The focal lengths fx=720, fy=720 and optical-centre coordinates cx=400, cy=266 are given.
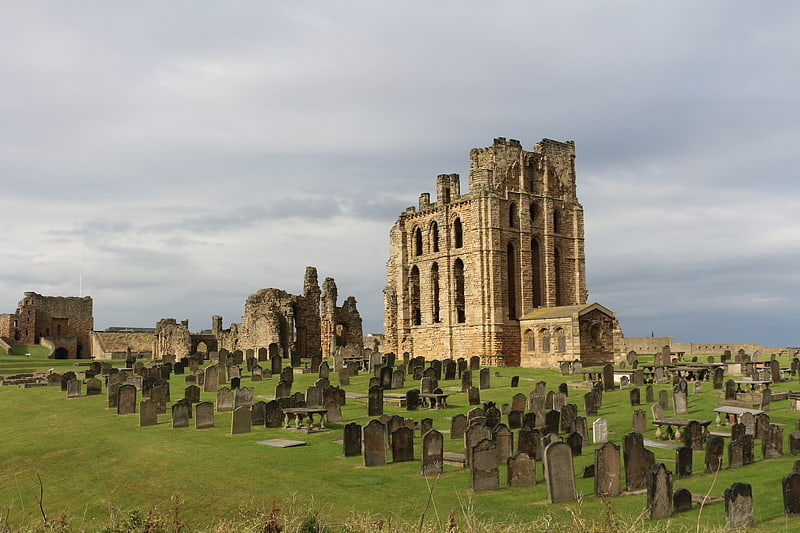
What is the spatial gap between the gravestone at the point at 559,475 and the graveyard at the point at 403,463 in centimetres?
2

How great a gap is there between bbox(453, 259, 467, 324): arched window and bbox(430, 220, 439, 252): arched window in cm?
248

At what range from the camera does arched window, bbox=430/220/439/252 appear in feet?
166

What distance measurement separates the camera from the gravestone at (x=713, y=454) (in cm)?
1256

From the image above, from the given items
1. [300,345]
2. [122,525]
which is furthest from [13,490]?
[300,345]

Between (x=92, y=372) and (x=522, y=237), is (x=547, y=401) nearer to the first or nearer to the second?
(x=92, y=372)

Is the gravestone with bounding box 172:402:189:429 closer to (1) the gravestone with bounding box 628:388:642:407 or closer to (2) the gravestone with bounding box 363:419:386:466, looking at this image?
(2) the gravestone with bounding box 363:419:386:466

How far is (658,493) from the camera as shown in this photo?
9844 millimetres

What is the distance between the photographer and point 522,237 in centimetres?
4747

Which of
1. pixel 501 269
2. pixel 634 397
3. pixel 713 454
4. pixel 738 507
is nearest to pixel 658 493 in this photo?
pixel 738 507

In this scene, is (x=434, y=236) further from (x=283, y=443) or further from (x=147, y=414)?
(x=283, y=443)

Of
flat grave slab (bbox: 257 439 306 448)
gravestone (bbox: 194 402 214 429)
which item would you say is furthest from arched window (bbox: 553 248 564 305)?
flat grave slab (bbox: 257 439 306 448)

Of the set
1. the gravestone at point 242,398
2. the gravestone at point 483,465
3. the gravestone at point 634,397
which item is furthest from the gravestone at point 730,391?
the gravestone at point 242,398

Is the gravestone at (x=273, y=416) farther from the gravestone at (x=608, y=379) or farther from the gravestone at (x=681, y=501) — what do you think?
the gravestone at (x=608, y=379)

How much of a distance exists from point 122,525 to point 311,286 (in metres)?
42.7
